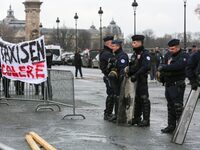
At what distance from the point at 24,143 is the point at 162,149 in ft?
7.71

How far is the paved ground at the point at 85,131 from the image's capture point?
29.5ft

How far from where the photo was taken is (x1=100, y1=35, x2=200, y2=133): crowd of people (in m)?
9.87

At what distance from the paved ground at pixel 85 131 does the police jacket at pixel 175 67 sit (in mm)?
1102

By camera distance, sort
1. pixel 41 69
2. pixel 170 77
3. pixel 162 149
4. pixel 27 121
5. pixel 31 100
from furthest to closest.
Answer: pixel 31 100 < pixel 41 69 < pixel 27 121 < pixel 170 77 < pixel 162 149

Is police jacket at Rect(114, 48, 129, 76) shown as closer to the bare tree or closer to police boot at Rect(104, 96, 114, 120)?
police boot at Rect(104, 96, 114, 120)

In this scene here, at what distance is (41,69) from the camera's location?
540 inches

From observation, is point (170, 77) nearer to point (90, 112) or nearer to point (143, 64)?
point (143, 64)

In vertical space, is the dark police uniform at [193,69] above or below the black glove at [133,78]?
above

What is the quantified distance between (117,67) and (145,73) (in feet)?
3.08

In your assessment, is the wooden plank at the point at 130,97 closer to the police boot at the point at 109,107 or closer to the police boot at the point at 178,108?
the police boot at the point at 109,107

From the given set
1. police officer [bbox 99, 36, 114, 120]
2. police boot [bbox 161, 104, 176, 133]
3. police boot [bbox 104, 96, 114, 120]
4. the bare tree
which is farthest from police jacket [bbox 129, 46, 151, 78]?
the bare tree

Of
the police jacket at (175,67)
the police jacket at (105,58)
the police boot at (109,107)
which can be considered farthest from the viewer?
the police boot at (109,107)

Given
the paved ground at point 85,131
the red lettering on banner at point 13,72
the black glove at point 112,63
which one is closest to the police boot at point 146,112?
the paved ground at point 85,131

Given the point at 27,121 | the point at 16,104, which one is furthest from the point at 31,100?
the point at 27,121
